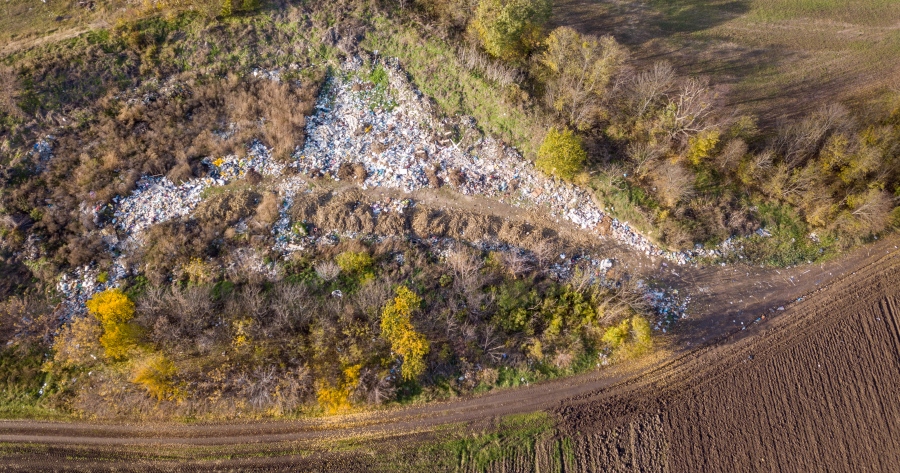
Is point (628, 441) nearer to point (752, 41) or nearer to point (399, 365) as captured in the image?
point (399, 365)

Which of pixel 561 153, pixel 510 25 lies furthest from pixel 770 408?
pixel 510 25

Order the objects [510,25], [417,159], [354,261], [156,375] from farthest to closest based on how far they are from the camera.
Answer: [417,159]
[510,25]
[354,261]
[156,375]

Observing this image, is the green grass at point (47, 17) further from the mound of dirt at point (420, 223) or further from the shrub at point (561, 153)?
the shrub at point (561, 153)

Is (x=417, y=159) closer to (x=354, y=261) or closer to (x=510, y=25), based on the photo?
(x=354, y=261)

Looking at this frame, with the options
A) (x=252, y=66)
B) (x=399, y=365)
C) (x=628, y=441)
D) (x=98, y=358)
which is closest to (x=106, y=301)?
(x=98, y=358)

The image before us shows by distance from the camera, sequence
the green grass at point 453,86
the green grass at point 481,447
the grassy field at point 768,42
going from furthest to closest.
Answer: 1. the grassy field at point 768,42
2. the green grass at point 453,86
3. the green grass at point 481,447

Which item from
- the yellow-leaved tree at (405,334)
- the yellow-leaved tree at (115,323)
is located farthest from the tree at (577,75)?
the yellow-leaved tree at (115,323)

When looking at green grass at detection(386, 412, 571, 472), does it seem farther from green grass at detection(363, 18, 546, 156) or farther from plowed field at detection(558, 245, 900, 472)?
green grass at detection(363, 18, 546, 156)
